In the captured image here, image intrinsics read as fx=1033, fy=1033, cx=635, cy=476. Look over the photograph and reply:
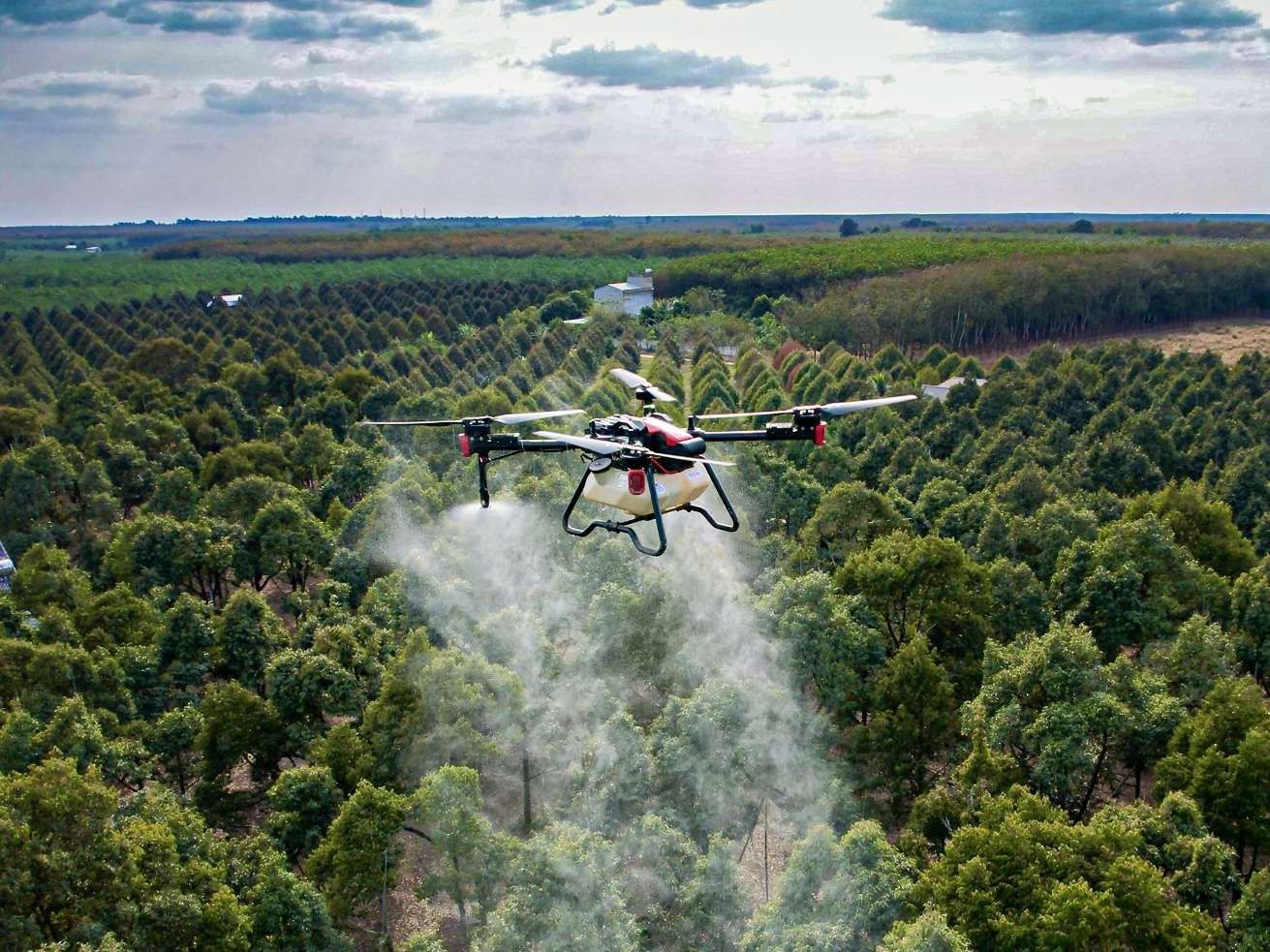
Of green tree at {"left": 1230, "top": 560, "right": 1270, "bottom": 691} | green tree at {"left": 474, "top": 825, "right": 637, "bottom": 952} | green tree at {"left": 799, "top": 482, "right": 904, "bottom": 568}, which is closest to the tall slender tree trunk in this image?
green tree at {"left": 474, "top": 825, "right": 637, "bottom": 952}

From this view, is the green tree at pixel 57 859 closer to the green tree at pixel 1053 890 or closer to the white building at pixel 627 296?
the green tree at pixel 1053 890

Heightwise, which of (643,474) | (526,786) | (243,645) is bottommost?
(526,786)

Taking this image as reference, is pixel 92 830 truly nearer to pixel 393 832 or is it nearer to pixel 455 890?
pixel 393 832

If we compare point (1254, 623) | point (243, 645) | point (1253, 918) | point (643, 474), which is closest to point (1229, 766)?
point (1253, 918)

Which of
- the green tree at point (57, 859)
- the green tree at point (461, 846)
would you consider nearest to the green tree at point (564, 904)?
the green tree at point (461, 846)

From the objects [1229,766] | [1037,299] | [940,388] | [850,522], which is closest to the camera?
[1229,766]

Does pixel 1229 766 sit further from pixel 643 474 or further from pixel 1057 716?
pixel 643 474
